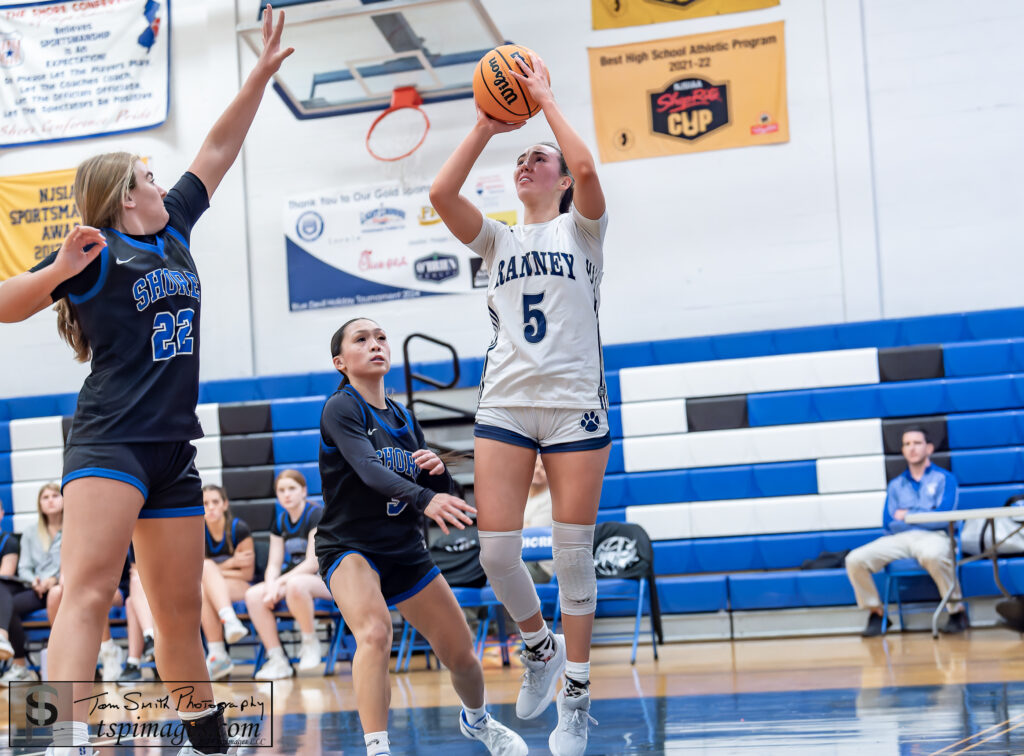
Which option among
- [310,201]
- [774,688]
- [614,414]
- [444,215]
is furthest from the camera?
[310,201]

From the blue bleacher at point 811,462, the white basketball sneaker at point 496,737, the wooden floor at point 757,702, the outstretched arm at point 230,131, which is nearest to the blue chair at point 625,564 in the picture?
the wooden floor at point 757,702

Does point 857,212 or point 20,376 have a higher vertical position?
point 857,212

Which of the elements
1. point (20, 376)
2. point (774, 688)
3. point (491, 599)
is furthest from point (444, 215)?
point (20, 376)

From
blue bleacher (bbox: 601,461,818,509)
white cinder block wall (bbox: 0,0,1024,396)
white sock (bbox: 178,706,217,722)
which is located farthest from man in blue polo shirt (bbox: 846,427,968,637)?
white sock (bbox: 178,706,217,722)

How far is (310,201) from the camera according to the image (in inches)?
401

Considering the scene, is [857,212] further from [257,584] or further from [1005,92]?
[257,584]

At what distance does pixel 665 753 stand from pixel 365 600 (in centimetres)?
119

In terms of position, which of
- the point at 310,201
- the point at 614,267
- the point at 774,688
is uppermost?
the point at 310,201

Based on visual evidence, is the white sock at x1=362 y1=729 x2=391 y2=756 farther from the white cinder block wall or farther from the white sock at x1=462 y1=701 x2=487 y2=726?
the white cinder block wall

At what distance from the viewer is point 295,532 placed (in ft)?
25.5

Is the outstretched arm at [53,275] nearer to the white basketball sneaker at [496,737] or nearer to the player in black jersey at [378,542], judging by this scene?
the player in black jersey at [378,542]

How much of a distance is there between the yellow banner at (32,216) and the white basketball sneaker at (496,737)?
8668 millimetres

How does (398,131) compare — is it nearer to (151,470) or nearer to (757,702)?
(757,702)

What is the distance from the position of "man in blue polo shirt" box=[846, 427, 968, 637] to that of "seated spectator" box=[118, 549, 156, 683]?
5.10 meters
